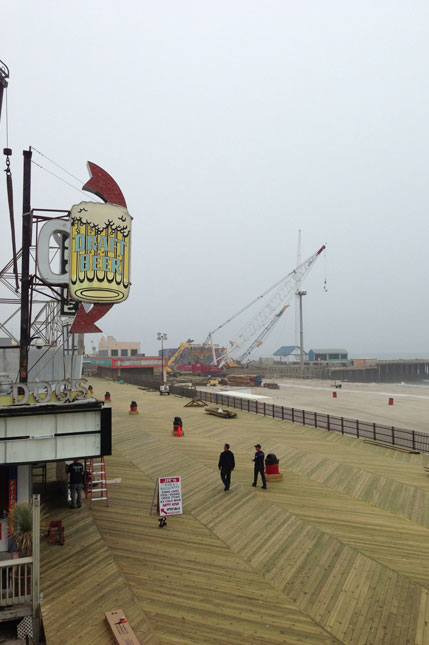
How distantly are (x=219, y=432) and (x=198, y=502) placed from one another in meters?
10.7

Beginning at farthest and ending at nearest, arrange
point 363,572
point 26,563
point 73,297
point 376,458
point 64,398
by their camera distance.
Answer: point 376,458, point 73,297, point 64,398, point 363,572, point 26,563

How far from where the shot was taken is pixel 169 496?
11328mm

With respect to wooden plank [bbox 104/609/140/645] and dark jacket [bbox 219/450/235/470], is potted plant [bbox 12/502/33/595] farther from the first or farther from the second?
dark jacket [bbox 219/450/235/470]

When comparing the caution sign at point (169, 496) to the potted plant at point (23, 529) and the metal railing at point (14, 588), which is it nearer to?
the potted plant at point (23, 529)

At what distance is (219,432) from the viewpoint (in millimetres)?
23391

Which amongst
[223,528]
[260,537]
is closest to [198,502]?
[223,528]

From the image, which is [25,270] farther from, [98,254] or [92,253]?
[98,254]

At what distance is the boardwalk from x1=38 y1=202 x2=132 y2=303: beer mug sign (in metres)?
6.44

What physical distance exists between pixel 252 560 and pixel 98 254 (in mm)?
8687

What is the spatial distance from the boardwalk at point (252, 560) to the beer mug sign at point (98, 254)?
646 cm

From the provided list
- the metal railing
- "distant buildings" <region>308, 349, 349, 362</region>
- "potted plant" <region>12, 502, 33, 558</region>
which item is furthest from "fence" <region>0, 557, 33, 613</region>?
"distant buildings" <region>308, 349, 349, 362</region>

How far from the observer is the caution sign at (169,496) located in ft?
36.6

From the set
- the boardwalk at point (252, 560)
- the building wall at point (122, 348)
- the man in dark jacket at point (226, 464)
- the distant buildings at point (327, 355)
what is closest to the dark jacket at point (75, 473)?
the boardwalk at point (252, 560)

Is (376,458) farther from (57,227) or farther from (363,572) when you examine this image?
(57,227)
